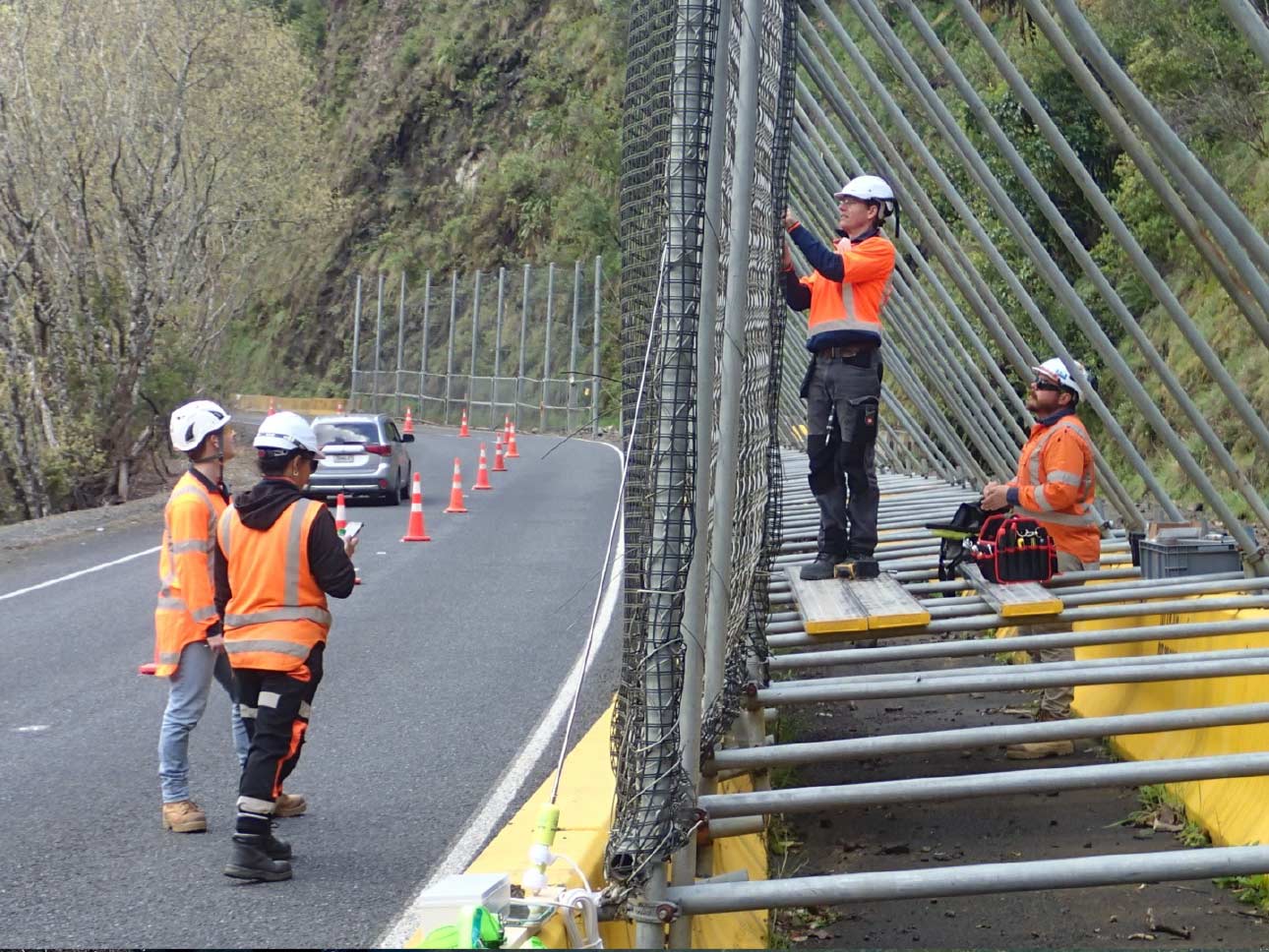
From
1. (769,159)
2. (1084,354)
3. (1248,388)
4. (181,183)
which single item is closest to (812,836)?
(769,159)

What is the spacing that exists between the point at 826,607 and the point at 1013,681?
1.08 meters

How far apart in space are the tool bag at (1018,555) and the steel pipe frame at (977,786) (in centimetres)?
284

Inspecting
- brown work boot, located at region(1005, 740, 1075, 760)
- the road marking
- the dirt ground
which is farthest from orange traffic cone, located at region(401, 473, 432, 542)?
brown work boot, located at region(1005, 740, 1075, 760)

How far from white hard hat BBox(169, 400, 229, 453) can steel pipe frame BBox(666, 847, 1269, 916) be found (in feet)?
13.2

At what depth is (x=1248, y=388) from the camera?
18672 millimetres

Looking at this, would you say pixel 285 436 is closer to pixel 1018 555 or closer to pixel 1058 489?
pixel 1018 555

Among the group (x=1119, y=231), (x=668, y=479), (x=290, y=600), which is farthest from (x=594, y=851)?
(x=1119, y=231)

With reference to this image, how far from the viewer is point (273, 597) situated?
6.19m

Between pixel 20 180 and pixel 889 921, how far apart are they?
80.9ft

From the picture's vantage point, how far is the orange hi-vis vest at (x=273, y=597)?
618 cm

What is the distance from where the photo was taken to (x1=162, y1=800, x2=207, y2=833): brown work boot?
6.75m

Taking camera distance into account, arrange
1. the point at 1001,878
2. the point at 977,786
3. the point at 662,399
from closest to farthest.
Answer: the point at 1001,878, the point at 662,399, the point at 977,786

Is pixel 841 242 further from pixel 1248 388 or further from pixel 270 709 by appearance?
pixel 1248 388

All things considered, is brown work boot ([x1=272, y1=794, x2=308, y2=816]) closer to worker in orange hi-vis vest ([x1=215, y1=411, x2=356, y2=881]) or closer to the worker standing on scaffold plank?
worker in orange hi-vis vest ([x1=215, y1=411, x2=356, y2=881])
